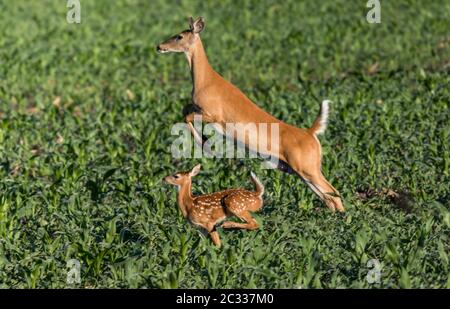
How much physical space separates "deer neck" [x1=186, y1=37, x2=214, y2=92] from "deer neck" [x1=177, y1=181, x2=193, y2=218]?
1.43 meters

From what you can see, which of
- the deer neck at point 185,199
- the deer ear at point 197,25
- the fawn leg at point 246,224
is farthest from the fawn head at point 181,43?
the fawn leg at point 246,224

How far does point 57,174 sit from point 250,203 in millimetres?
3730

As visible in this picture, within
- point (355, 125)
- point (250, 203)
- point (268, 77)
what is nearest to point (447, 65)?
point (268, 77)

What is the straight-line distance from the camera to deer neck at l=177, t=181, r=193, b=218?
10.6 m

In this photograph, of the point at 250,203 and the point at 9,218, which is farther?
the point at 9,218

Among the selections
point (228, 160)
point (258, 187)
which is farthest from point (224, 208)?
point (228, 160)

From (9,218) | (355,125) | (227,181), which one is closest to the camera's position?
(9,218)

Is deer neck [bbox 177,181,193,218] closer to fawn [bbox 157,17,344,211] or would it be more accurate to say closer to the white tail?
the white tail

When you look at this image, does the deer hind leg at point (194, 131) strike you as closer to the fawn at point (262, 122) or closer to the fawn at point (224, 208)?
the fawn at point (262, 122)

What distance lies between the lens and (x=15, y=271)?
33.3ft

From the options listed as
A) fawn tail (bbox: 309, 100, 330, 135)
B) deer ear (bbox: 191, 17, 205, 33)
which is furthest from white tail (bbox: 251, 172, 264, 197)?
deer ear (bbox: 191, 17, 205, 33)

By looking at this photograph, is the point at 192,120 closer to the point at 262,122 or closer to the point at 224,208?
the point at 262,122

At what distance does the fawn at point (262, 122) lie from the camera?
11031 millimetres
